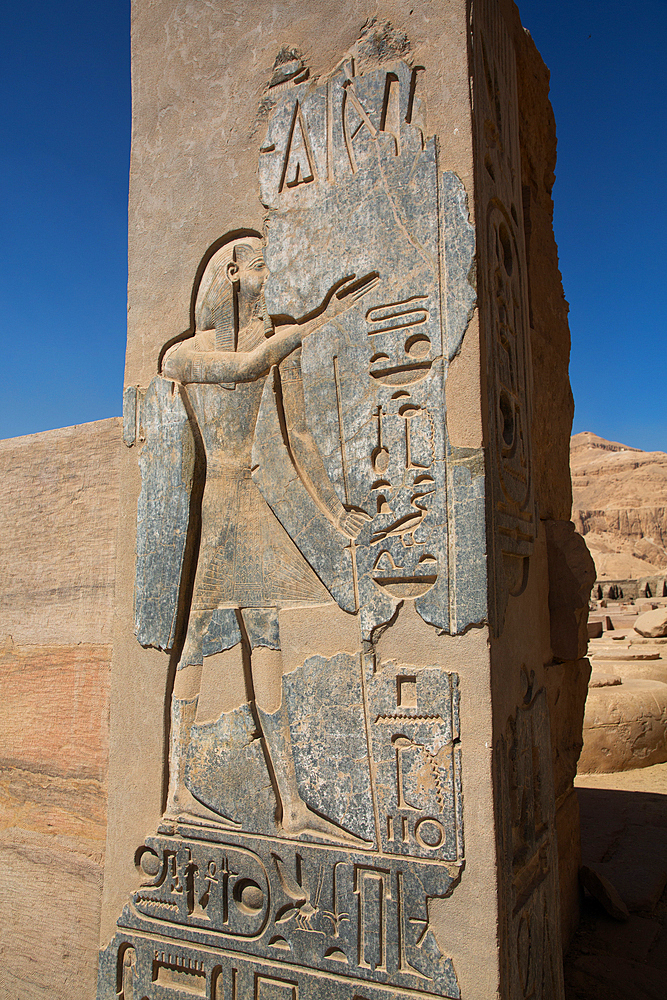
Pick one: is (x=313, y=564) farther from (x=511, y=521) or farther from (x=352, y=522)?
(x=511, y=521)

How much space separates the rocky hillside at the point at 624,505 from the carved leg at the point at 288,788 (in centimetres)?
3257

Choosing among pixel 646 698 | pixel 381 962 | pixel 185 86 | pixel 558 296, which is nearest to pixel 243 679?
pixel 381 962

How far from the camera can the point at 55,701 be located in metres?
2.96

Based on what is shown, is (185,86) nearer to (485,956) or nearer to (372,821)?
(372,821)

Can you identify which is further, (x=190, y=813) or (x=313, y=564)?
(x=190, y=813)

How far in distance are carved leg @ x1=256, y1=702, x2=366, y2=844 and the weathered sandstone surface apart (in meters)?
0.98

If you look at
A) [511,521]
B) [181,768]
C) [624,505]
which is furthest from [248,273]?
[624,505]

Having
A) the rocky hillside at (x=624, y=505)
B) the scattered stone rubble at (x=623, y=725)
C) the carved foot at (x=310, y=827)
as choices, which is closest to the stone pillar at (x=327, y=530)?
the carved foot at (x=310, y=827)

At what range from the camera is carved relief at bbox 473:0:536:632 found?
2023 mm

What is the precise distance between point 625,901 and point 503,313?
272 centimetres

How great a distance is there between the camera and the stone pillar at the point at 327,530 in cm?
186

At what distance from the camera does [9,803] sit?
9.99ft

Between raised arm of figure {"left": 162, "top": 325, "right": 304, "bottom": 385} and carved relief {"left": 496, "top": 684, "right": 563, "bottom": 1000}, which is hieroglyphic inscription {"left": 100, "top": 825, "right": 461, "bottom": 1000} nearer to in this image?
carved relief {"left": 496, "top": 684, "right": 563, "bottom": 1000}

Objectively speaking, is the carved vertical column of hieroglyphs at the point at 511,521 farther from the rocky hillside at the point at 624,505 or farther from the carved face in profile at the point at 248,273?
the rocky hillside at the point at 624,505
